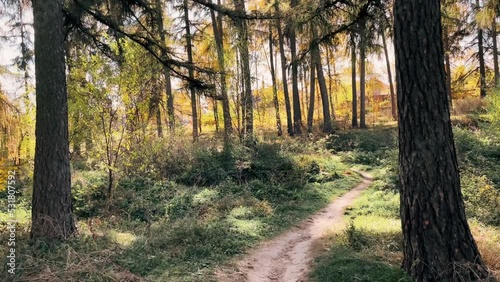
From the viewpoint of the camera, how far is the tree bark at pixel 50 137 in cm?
613

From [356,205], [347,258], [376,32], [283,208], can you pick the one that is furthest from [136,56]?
[347,258]

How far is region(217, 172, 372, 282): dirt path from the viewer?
18.2ft

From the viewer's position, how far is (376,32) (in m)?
6.98

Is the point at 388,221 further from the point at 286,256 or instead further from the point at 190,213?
the point at 190,213

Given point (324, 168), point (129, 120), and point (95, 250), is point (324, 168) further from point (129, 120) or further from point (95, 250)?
point (95, 250)

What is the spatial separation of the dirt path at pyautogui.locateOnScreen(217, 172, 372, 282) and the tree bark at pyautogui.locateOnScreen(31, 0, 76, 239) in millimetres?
2981

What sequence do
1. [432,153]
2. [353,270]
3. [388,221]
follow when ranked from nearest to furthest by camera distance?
[432,153] → [353,270] → [388,221]

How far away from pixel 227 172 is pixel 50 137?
285 inches

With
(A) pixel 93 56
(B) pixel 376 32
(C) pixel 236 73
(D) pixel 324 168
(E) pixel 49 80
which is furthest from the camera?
(C) pixel 236 73

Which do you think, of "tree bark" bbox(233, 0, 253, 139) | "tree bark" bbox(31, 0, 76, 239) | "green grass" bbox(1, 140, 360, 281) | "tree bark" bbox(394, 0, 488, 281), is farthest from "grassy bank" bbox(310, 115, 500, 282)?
"tree bark" bbox(233, 0, 253, 139)

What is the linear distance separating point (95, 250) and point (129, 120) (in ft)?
17.4

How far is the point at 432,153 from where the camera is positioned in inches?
173

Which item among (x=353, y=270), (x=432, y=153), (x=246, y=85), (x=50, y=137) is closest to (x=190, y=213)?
(x=50, y=137)

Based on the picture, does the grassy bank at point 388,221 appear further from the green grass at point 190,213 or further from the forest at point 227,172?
the green grass at point 190,213
